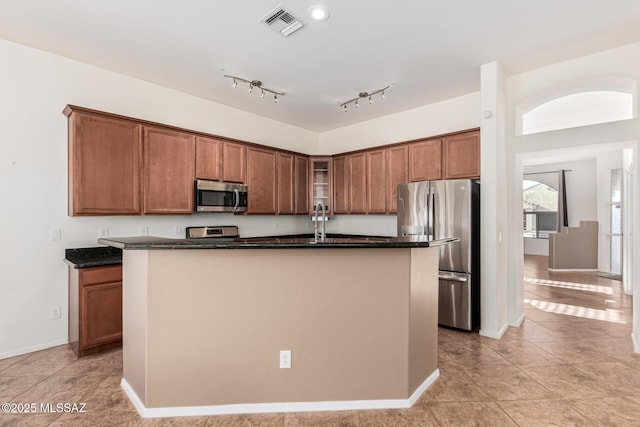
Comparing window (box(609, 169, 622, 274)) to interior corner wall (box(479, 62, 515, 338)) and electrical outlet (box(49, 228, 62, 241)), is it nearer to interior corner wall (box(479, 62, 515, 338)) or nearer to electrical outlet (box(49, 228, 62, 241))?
interior corner wall (box(479, 62, 515, 338))

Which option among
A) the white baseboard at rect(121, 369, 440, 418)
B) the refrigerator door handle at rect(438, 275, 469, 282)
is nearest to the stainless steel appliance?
the white baseboard at rect(121, 369, 440, 418)

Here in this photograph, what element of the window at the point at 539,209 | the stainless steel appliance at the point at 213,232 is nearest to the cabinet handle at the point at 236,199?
the stainless steel appliance at the point at 213,232

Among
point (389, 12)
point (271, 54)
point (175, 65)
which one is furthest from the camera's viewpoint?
point (175, 65)

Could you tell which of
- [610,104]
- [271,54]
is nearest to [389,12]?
[271,54]

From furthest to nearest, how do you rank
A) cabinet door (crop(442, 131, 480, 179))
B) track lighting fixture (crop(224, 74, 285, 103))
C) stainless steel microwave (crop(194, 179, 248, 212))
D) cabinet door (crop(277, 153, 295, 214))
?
cabinet door (crop(277, 153, 295, 214))
stainless steel microwave (crop(194, 179, 248, 212))
cabinet door (crop(442, 131, 480, 179))
track lighting fixture (crop(224, 74, 285, 103))

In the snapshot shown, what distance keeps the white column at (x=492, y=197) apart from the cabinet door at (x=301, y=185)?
9.39 ft

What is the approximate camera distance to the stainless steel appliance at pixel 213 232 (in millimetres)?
4391

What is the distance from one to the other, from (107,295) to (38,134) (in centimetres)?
176

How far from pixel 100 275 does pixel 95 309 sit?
1.06 feet

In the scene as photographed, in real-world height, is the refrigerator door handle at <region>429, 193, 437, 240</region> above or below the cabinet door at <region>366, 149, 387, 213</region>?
below

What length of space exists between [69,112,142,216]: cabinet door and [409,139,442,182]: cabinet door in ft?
11.5

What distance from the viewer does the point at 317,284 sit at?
220cm

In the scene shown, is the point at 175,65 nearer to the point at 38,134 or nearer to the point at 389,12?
the point at 38,134

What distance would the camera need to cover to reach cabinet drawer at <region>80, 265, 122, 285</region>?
3.04 metres
